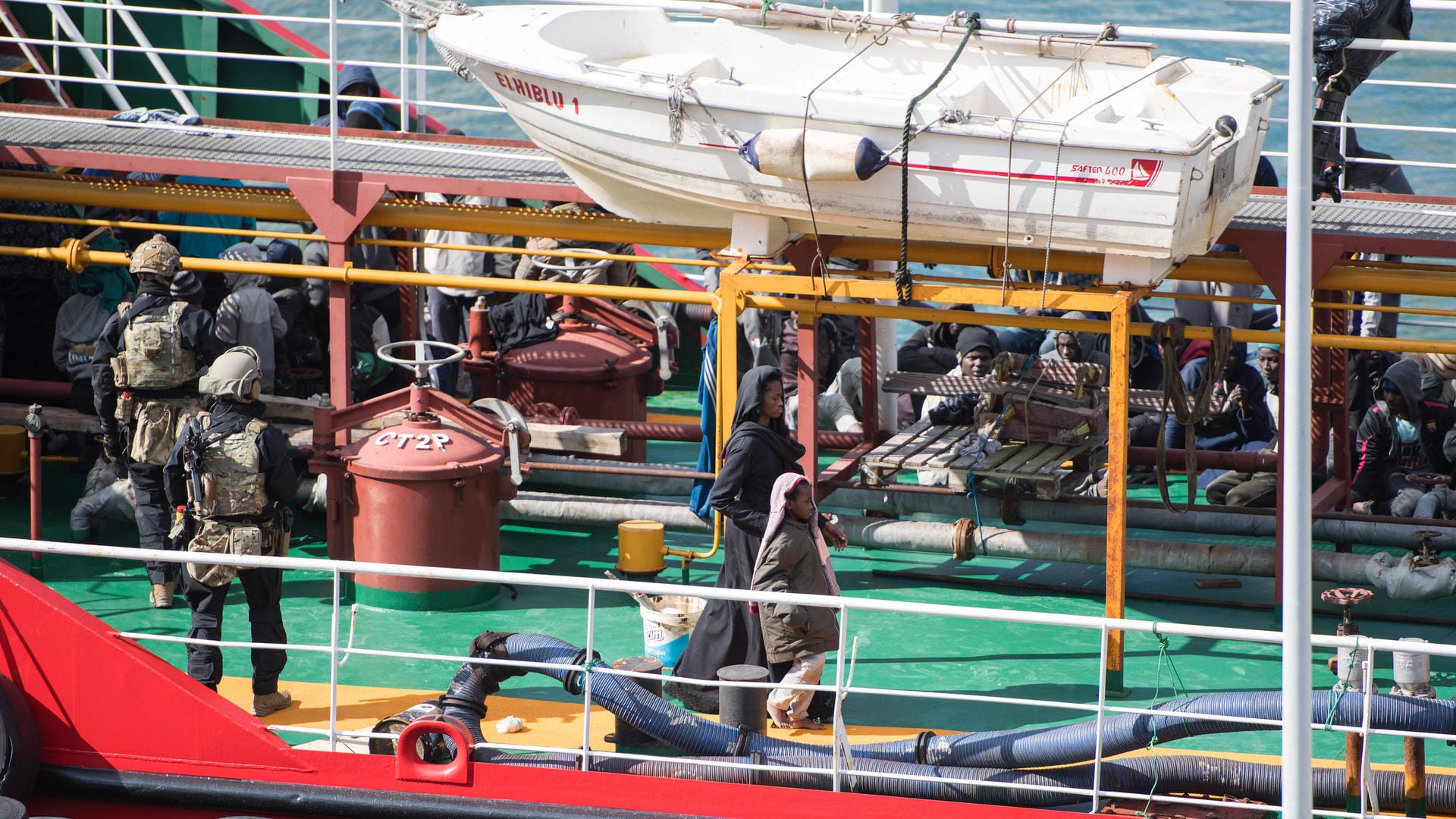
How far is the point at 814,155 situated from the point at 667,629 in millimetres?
2541

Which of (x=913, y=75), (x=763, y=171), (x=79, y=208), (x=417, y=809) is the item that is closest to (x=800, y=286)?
(x=763, y=171)

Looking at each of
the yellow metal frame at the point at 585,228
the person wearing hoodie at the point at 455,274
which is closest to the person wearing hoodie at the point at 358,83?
the person wearing hoodie at the point at 455,274

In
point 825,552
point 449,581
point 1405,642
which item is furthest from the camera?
point 449,581

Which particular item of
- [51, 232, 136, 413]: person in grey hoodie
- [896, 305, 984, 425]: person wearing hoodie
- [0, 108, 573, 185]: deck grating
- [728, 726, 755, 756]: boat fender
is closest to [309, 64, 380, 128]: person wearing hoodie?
[0, 108, 573, 185]: deck grating

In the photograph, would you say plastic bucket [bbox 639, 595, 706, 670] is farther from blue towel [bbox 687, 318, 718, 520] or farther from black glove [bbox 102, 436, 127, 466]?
black glove [bbox 102, 436, 127, 466]

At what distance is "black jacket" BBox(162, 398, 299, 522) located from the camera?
25.4ft

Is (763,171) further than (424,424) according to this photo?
No

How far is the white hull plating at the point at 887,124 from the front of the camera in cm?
780

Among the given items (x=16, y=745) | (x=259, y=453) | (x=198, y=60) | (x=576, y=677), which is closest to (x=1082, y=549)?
(x=576, y=677)

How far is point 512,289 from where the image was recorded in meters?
9.55

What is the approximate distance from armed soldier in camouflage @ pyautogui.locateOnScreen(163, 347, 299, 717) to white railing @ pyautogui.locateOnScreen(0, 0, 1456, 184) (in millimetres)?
2418

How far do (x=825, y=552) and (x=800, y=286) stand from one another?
1514mm

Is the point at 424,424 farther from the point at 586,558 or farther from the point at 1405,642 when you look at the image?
the point at 1405,642

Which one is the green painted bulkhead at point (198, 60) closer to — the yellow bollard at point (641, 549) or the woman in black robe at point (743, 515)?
the yellow bollard at point (641, 549)
